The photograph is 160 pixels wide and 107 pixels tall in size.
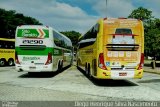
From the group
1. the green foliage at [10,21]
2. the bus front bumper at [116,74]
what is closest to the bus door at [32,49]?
the bus front bumper at [116,74]

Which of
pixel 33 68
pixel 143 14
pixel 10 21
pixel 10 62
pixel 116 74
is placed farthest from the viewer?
pixel 10 21

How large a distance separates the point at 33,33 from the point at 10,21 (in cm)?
5579

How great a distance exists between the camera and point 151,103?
11.5m

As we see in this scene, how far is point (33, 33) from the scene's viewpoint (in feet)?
70.9

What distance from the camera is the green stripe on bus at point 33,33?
21625mm

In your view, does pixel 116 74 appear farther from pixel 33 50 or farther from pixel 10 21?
pixel 10 21

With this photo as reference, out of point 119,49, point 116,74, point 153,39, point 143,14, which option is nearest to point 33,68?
point 116,74

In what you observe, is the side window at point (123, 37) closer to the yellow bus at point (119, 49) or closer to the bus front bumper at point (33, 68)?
the yellow bus at point (119, 49)

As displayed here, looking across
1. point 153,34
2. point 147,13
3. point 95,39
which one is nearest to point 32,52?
point 95,39

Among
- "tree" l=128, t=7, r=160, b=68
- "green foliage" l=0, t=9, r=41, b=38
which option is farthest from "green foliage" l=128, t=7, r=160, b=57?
"green foliage" l=0, t=9, r=41, b=38

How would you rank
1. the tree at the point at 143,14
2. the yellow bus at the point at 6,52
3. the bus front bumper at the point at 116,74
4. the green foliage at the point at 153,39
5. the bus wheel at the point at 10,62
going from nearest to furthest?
the bus front bumper at the point at 116,74, the yellow bus at the point at 6,52, the bus wheel at the point at 10,62, the green foliage at the point at 153,39, the tree at the point at 143,14

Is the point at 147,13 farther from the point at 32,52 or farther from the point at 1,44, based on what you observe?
the point at 32,52

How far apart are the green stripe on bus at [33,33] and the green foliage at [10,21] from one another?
50.1m

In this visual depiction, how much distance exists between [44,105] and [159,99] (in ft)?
13.6
